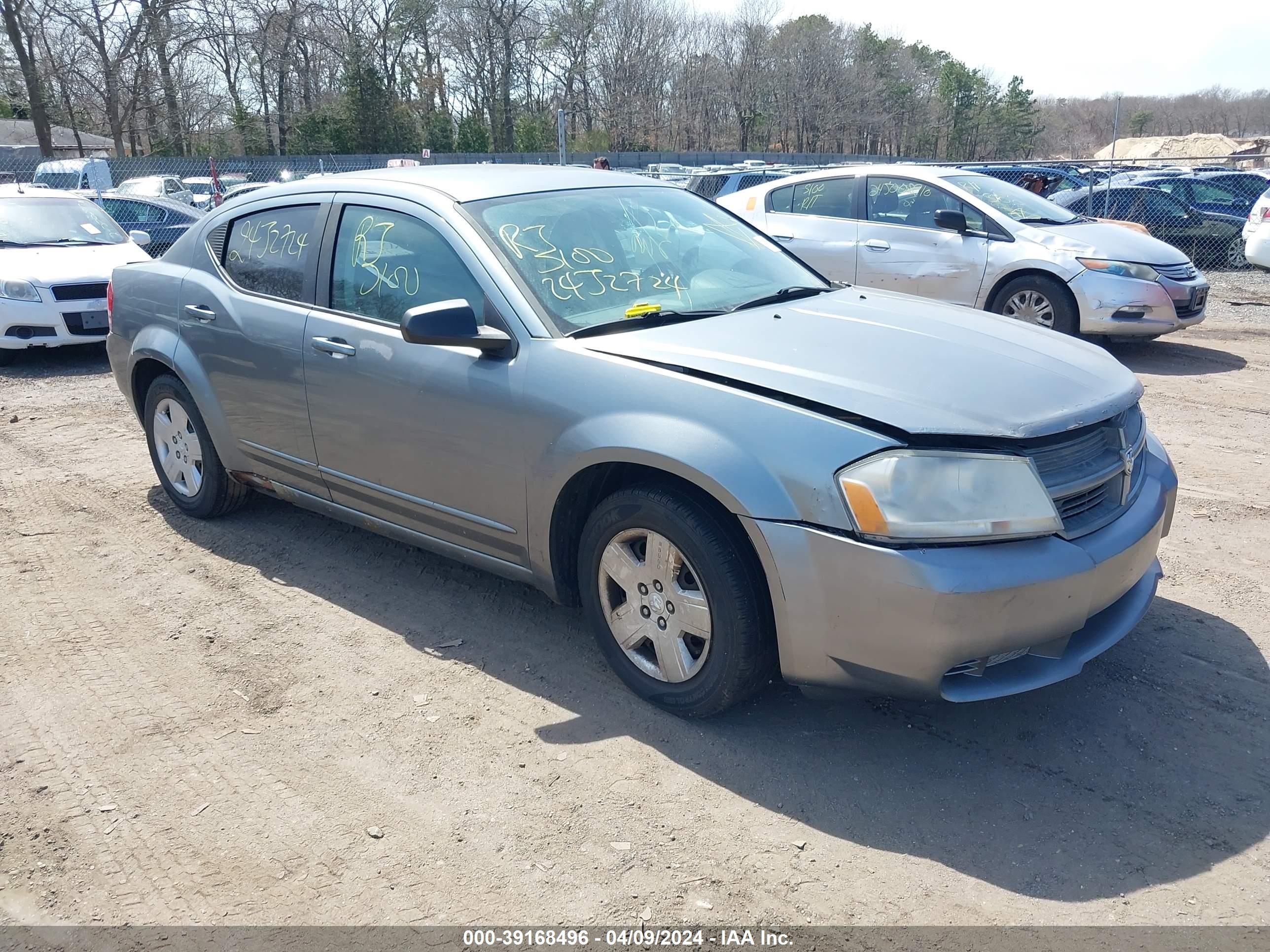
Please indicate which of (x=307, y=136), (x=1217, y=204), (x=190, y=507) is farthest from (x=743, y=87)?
(x=190, y=507)

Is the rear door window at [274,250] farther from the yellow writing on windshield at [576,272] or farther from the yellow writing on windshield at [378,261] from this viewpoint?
the yellow writing on windshield at [576,272]

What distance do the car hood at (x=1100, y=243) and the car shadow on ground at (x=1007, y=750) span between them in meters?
5.40

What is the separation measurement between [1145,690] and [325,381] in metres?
3.35

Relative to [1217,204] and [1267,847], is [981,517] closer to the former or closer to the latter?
[1267,847]

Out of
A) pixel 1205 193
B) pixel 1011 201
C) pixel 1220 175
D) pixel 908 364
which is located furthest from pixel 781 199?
pixel 1220 175

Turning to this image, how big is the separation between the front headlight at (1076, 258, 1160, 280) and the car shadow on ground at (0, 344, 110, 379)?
886 cm

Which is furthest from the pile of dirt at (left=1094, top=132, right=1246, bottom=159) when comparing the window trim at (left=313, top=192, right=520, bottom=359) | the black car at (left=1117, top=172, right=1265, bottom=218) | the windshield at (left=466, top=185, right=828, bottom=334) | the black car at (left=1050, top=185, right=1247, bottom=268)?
the window trim at (left=313, top=192, right=520, bottom=359)

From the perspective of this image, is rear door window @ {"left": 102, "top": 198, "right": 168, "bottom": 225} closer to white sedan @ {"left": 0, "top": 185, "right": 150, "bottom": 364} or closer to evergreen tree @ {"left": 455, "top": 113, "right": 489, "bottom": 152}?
white sedan @ {"left": 0, "top": 185, "right": 150, "bottom": 364}

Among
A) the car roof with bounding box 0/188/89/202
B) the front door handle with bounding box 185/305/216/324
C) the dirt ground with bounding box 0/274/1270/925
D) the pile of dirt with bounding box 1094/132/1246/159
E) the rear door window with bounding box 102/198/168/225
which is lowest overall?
the dirt ground with bounding box 0/274/1270/925

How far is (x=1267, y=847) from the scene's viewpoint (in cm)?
269

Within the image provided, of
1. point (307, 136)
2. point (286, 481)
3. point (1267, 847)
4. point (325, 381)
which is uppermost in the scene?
point (307, 136)

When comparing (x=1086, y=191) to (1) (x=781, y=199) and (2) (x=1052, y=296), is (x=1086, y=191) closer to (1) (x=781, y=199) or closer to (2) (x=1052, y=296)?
(1) (x=781, y=199)

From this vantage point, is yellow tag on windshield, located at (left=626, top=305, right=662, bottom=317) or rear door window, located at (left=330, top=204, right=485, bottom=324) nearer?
yellow tag on windshield, located at (left=626, top=305, right=662, bottom=317)

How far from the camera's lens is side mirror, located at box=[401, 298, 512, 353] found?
336cm
